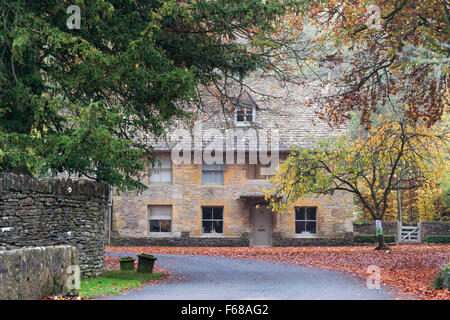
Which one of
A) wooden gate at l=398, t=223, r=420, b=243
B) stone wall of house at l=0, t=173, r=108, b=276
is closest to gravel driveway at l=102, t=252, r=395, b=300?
stone wall of house at l=0, t=173, r=108, b=276

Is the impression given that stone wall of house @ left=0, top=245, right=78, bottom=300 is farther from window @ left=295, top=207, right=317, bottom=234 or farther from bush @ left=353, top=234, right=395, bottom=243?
bush @ left=353, top=234, right=395, bottom=243

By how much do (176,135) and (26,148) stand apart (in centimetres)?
2298

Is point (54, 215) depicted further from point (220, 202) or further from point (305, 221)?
point (305, 221)

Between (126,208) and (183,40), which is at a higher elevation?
(183,40)

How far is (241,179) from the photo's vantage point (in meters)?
37.2

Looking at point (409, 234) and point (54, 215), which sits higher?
point (54, 215)

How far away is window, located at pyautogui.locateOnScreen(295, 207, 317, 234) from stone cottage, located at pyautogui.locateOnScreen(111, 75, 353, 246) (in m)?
0.06

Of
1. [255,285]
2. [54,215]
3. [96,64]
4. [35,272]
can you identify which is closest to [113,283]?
[54,215]

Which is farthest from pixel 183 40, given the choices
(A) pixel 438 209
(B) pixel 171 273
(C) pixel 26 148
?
(A) pixel 438 209

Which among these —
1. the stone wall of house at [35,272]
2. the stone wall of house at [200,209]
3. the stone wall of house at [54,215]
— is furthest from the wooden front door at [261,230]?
the stone wall of house at [35,272]

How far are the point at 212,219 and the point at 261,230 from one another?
10.0ft

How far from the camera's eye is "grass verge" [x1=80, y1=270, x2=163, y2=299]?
41.8ft

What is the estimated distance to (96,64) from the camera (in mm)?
14367

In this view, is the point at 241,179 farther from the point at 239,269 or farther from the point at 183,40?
the point at 183,40
